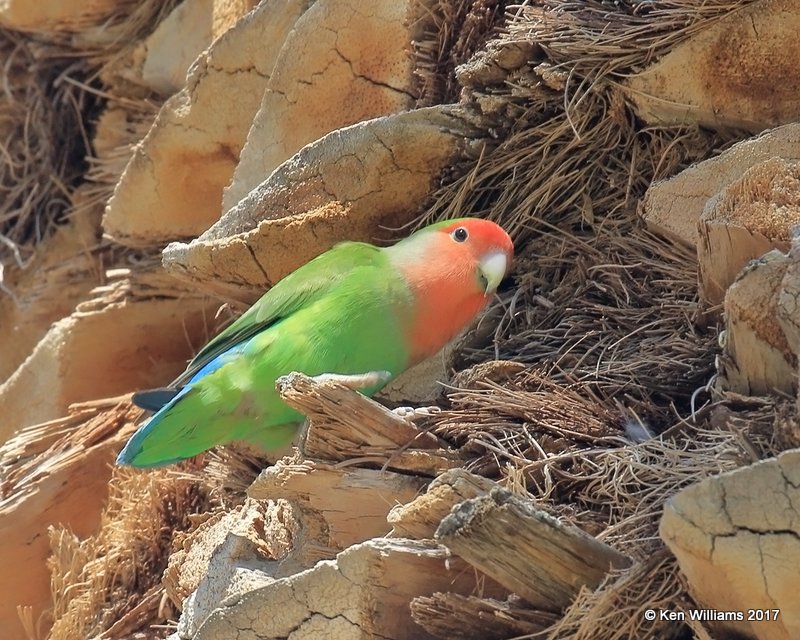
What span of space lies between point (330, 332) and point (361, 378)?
0.20 m

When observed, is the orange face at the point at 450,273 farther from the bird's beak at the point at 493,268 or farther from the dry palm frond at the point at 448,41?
the dry palm frond at the point at 448,41

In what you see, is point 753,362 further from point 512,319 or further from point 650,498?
point 512,319

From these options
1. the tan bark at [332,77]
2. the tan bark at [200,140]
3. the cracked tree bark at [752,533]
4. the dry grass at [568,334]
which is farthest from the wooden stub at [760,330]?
the tan bark at [200,140]

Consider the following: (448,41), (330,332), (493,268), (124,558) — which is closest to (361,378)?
(330,332)

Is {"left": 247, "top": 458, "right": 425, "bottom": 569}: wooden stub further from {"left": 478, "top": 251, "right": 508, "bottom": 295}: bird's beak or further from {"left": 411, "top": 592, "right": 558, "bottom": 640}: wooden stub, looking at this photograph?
{"left": 478, "top": 251, "right": 508, "bottom": 295}: bird's beak

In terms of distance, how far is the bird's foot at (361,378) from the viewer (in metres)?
3.43

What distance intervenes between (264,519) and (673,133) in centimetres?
203

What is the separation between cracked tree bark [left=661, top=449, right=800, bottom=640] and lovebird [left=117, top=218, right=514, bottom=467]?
1.50 meters

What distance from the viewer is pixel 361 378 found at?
353cm

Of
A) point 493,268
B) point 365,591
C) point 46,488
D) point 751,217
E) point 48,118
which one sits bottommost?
point 46,488

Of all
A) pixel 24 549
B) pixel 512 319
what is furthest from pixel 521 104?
pixel 24 549

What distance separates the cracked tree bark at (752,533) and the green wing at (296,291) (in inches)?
68.9

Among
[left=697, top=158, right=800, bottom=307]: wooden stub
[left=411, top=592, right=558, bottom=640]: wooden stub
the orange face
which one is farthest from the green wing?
[left=411, top=592, right=558, bottom=640]: wooden stub

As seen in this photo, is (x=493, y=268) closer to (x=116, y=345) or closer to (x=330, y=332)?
(x=330, y=332)
